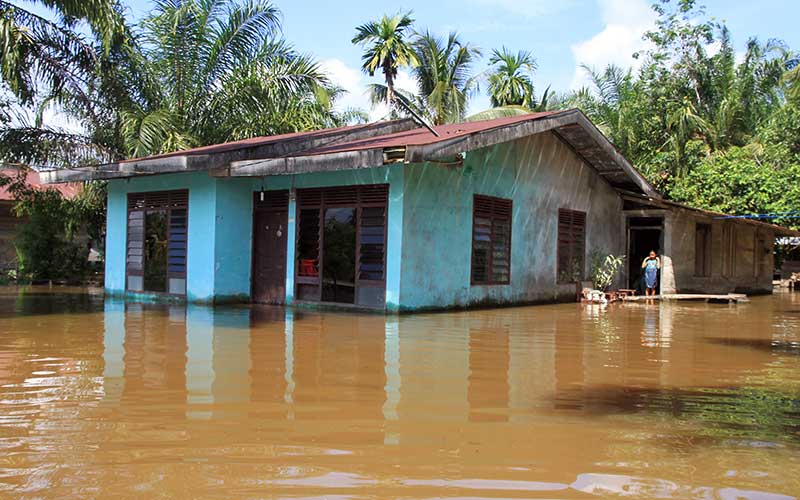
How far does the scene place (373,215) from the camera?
13.0 meters

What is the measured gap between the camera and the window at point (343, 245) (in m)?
12.9

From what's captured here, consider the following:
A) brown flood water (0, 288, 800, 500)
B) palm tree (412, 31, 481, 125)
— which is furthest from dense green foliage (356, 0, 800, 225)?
brown flood water (0, 288, 800, 500)

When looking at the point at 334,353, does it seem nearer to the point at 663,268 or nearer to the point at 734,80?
the point at 663,268

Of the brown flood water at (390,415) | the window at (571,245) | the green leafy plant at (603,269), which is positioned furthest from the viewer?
the green leafy plant at (603,269)

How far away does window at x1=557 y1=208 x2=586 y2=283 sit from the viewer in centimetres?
1717

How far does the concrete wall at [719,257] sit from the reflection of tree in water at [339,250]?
979cm

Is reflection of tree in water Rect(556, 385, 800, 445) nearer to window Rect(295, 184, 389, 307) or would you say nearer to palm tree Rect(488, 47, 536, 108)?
window Rect(295, 184, 389, 307)

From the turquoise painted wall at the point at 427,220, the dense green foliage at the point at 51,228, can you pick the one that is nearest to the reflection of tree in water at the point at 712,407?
the turquoise painted wall at the point at 427,220

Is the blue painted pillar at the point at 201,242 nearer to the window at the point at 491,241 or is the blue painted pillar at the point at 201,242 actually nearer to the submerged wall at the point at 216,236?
the submerged wall at the point at 216,236

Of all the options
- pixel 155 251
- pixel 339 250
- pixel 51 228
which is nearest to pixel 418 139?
pixel 339 250

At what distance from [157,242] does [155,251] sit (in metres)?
0.21

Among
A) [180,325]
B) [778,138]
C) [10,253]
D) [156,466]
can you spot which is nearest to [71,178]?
[180,325]

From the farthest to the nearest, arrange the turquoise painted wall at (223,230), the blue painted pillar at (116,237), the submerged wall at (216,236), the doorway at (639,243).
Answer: the doorway at (639,243) → the blue painted pillar at (116,237) → the submerged wall at (216,236) → the turquoise painted wall at (223,230)

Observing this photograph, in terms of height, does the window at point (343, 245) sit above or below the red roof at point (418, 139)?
below
